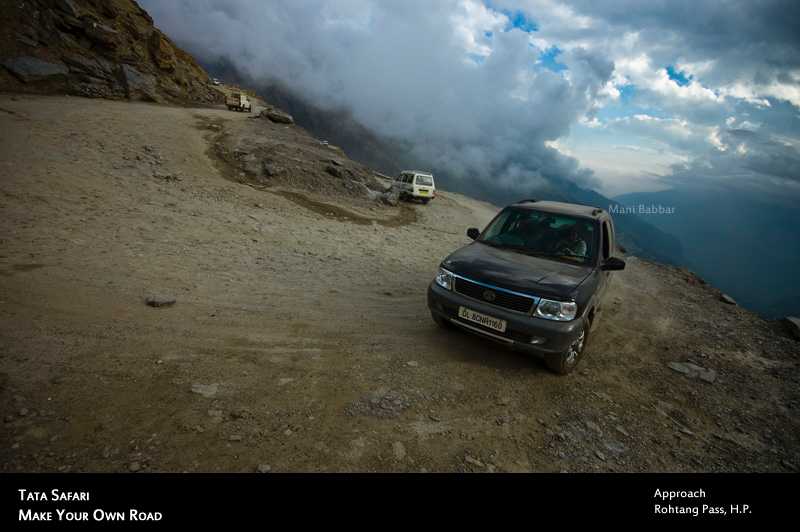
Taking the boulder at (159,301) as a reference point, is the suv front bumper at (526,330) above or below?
above

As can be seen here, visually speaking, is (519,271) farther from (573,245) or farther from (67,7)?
(67,7)

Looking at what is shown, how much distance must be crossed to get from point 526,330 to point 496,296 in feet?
1.64

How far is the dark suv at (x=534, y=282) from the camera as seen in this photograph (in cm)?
393

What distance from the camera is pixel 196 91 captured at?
28938 mm

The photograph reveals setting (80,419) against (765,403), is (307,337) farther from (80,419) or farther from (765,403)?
(765,403)

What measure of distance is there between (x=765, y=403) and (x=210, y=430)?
263 inches

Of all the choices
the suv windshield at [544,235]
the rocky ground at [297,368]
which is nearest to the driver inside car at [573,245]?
the suv windshield at [544,235]

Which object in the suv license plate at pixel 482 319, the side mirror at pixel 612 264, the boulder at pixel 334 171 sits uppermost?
the boulder at pixel 334 171

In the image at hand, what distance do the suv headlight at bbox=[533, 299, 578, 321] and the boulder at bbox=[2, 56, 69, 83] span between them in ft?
87.7

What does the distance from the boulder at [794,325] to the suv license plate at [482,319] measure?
761 centimetres

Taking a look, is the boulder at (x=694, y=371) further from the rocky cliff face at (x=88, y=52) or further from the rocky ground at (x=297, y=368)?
the rocky cliff face at (x=88, y=52)

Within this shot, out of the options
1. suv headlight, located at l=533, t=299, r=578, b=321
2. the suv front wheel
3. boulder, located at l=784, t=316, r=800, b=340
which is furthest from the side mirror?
boulder, located at l=784, t=316, r=800, b=340

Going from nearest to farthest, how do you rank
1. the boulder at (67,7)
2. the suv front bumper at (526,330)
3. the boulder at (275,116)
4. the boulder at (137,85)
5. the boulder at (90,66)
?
1. the suv front bumper at (526,330)
2. the boulder at (90,66)
3. the boulder at (67,7)
4. the boulder at (137,85)
5. the boulder at (275,116)
